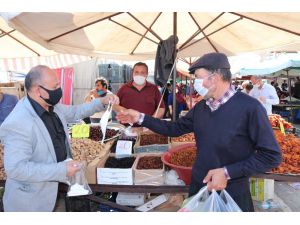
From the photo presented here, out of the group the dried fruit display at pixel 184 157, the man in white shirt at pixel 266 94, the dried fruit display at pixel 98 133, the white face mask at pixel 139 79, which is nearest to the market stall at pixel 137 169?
the dried fruit display at pixel 184 157

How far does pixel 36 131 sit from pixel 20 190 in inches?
17.8

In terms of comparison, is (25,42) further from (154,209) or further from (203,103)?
(203,103)

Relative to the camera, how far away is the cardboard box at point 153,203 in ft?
10.2

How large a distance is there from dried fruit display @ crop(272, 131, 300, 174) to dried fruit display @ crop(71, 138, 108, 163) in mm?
1739

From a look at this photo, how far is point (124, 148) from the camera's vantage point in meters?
3.11

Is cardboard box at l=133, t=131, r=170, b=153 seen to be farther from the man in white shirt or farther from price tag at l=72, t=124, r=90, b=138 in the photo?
the man in white shirt

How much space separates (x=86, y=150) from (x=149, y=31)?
242 cm

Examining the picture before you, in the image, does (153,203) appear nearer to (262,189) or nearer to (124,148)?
(124,148)

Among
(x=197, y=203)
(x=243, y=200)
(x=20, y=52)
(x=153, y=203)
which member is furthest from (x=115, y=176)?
(x=20, y=52)

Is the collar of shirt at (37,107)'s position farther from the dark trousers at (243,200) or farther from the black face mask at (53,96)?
the dark trousers at (243,200)

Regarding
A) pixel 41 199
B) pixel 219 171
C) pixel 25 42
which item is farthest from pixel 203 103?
pixel 25 42

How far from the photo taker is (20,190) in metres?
2.08

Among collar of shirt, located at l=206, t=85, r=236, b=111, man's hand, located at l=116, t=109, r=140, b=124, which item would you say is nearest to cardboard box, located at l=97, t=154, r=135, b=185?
man's hand, located at l=116, t=109, r=140, b=124

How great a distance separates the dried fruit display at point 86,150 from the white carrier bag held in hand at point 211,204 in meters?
1.35
